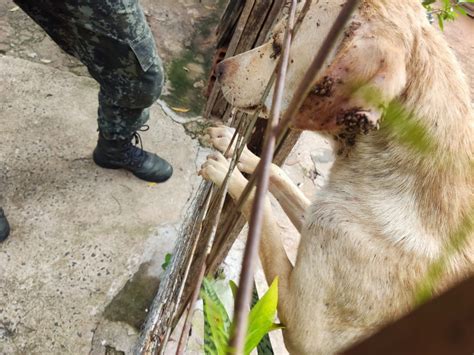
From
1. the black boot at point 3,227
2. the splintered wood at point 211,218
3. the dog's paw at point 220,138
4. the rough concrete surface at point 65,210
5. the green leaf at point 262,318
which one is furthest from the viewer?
the black boot at point 3,227

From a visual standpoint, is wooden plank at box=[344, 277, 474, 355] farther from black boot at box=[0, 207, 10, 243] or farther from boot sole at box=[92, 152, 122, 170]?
boot sole at box=[92, 152, 122, 170]

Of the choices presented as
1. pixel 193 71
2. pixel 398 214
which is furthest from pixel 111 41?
pixel 193 71

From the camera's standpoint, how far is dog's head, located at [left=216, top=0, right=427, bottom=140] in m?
1.35

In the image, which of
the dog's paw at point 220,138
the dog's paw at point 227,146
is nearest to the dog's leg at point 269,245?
the dog's paw at point 227,146

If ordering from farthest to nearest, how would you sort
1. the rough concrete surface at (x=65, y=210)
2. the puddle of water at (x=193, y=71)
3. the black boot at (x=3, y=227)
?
the puddle of water at (x=193, y=71) → the black boot at (x=3, y=227) → the rough concrete surface at (x=65, y=210)

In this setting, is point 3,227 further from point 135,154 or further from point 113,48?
point 113,48

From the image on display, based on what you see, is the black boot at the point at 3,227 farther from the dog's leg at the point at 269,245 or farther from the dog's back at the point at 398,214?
the dog's back at the point at 398,214

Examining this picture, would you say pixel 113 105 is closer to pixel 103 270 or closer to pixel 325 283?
pixel 103 270

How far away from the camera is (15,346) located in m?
2.08

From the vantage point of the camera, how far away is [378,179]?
1641 millimetres

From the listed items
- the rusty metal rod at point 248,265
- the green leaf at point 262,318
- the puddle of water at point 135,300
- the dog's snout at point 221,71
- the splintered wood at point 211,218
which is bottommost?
the puddle of water at point 135,300

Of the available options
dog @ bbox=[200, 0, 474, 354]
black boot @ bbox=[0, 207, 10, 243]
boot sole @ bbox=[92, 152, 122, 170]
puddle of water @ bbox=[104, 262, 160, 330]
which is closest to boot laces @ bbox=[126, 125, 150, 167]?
boot sole @ bbox=[92, 152, 122, 170]

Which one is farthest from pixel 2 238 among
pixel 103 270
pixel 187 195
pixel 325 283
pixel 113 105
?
pixel 325 283

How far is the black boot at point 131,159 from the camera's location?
279cm
